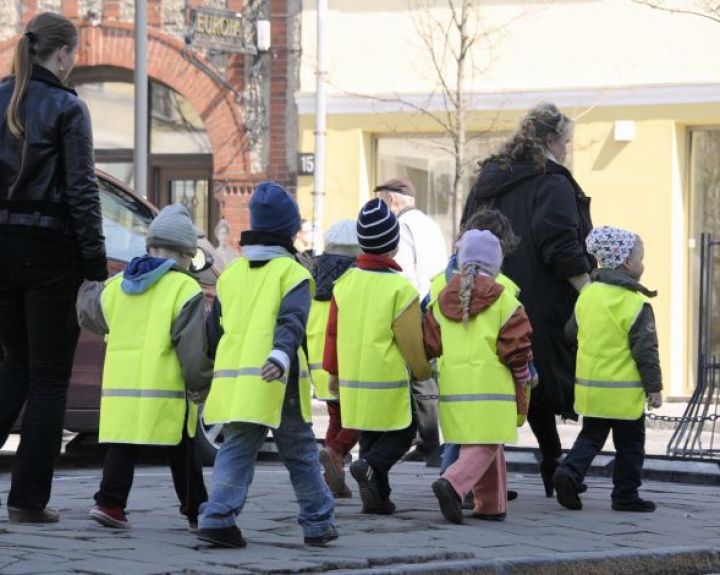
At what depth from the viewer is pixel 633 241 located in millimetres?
9719

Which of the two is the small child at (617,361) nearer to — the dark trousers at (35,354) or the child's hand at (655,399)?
the child's hand at (655,399)

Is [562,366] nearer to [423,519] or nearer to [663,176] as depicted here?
[423,519]

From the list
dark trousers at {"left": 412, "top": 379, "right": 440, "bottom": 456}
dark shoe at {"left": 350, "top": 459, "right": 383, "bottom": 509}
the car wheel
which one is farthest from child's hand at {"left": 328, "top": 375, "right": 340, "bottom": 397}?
the car wheel

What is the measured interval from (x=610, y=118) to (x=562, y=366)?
1294cm

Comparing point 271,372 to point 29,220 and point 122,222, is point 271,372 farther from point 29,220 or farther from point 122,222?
point 122,222

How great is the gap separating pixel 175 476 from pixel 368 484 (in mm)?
1085

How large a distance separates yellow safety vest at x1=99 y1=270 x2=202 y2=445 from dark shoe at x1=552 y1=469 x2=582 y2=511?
2.13 m

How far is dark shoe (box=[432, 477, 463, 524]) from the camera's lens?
343 inches

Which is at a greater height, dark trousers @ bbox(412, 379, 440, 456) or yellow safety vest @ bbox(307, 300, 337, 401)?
yellow safety vest @ bbox(307, 300, 337, 401)

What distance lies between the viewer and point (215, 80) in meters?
24.3

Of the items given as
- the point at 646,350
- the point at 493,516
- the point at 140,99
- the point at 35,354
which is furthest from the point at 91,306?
the point at 140,99

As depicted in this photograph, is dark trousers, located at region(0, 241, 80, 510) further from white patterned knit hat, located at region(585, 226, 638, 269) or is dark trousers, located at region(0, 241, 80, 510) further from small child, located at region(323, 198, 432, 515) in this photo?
Answer: white patterned knit hat, located at region(585, 226, 638, 269)

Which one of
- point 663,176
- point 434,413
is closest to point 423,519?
point 434,413

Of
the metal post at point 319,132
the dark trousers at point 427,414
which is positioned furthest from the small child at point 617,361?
the metal post at point 319,132
